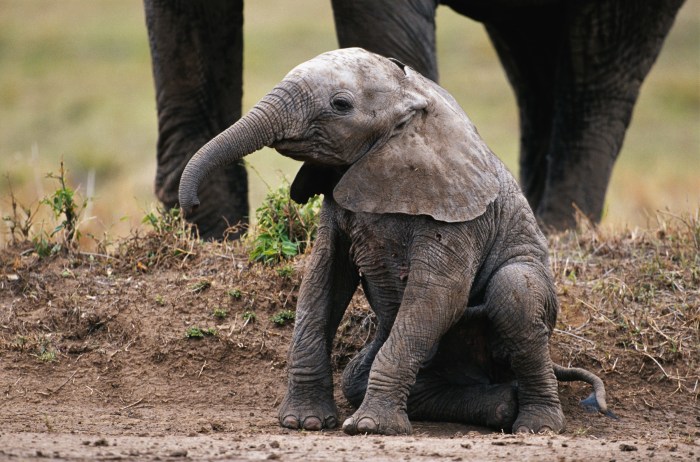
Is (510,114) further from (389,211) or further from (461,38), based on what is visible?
(389,211)

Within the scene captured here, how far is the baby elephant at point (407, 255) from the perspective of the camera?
199 inches

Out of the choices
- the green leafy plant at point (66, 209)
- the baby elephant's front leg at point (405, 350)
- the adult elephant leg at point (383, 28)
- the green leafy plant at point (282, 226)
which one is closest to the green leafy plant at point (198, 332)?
the green leafy plant at point (282, 226)

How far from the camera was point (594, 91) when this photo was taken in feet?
29.9

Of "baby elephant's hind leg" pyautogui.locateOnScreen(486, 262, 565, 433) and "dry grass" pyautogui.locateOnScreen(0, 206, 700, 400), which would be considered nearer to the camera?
"baby elephant's hind leg" pyautogui.locateOnScreen(486, 262, 565, 433)

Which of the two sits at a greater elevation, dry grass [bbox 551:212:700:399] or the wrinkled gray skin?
the wrinkled gray skin

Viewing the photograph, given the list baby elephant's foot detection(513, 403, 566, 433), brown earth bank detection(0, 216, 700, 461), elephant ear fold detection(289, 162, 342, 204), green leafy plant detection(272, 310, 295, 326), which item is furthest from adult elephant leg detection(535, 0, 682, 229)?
elephant ear fold detection(289, 162, 342, 204)

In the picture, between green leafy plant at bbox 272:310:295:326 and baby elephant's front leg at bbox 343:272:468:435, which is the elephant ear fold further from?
green leafy plant at bbox 272:310:295:326

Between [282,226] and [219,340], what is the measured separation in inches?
31.3

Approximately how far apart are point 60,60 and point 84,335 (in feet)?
49.3

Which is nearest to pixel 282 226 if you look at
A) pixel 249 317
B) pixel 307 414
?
pixel 249 317

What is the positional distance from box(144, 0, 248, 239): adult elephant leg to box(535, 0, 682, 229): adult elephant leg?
2198 mm

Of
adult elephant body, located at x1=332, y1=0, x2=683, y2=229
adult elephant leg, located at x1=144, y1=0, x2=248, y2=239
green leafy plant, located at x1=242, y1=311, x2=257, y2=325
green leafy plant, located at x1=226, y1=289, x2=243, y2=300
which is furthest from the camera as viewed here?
adult elephant body, located at x1=332, y1=0, x2=683, y2=229

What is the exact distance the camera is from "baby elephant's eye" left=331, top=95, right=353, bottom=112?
5008 mm

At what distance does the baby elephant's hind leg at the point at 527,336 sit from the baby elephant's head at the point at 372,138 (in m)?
0.35
